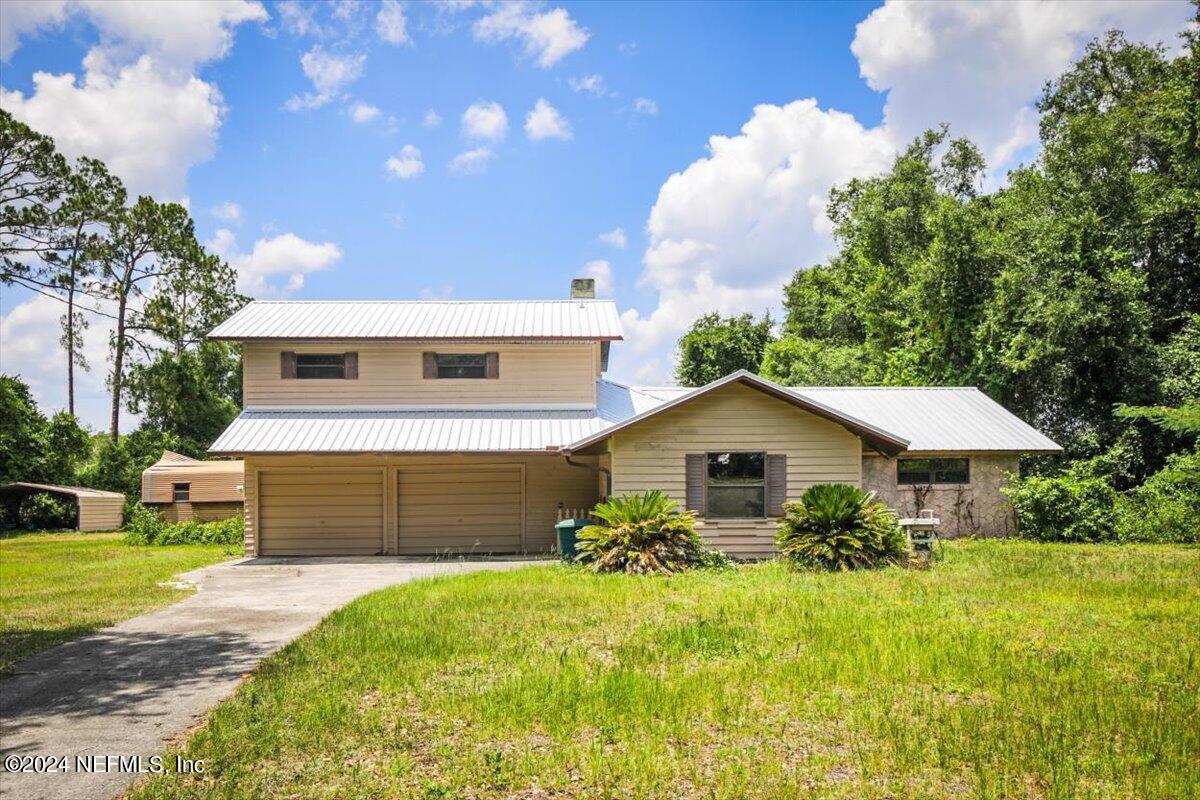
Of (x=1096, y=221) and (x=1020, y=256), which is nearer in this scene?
(x=1096, y=221)

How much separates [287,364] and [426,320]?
12.7 ft

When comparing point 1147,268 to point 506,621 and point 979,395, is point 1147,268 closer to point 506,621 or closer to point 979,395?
point 979,395

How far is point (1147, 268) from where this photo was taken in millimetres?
28031

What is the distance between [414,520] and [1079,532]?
1718 cm

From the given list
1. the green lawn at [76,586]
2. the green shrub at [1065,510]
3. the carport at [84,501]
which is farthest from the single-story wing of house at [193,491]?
A: the green shrub at [1065,510]

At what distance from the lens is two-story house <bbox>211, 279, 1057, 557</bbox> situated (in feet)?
67.8

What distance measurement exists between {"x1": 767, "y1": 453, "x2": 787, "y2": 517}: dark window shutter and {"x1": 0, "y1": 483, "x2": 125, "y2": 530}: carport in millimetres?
29624

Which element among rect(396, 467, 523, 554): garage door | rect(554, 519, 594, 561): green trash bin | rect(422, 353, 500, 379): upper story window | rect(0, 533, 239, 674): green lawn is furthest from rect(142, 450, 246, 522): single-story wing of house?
rect(554, 519, 594, 561): green trash bin

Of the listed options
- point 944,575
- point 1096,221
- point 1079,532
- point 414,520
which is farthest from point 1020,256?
point 414,520

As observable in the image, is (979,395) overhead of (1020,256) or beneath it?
beneath

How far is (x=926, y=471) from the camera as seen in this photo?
73.6ft

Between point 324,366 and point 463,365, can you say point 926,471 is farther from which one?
point 324,366

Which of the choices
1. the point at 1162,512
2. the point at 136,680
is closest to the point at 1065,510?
the point at 1162,512

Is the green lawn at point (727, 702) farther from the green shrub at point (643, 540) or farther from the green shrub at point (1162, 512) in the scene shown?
the green shrub at point (1162, 512)
